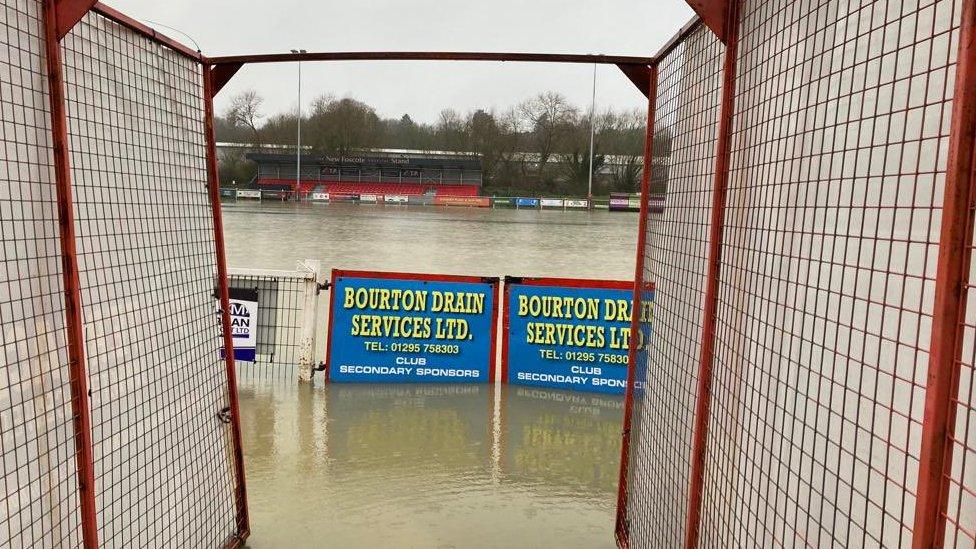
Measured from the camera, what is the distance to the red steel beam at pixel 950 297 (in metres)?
1.27

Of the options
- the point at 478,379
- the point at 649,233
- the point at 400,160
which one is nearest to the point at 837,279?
the point at 649,233

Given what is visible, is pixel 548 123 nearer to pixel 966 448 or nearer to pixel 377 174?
pixel 377 174

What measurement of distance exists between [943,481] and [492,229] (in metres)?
26.7

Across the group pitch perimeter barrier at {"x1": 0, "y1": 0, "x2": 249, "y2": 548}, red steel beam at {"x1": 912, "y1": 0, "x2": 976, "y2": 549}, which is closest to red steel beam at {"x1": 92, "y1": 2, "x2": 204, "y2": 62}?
pitch perimeter barrier at {"x1": 0, "y1": 0, "x2": 249, "y2": 548}

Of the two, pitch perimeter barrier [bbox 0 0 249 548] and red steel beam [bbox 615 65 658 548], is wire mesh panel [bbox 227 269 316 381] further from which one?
red steel beam [bbox 615 65 658 548]

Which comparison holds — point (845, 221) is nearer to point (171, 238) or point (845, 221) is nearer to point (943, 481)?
point (943, 481)

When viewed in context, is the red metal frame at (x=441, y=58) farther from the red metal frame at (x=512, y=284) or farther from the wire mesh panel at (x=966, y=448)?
the red metal frame at (x=512, y=284)

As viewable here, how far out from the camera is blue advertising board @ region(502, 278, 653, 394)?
700cm

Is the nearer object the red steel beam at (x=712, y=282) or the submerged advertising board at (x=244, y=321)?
the red steel beam at (x=712, y=282)

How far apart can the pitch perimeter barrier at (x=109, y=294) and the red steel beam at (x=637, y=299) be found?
218 cm

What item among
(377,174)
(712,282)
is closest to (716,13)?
(712,282)

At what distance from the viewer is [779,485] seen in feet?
6.98

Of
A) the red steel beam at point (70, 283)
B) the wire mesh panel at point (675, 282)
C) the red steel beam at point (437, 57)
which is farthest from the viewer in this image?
the red steel beam at point (437, 57)

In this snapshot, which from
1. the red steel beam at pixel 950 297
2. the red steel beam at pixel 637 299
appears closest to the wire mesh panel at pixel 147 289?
the red steel beam at pixel 637 299
